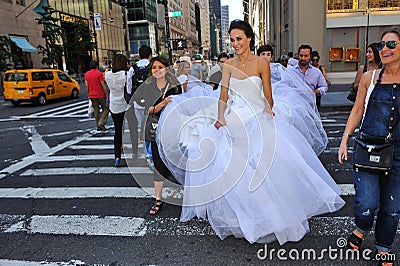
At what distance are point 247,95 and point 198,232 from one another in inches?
65.1

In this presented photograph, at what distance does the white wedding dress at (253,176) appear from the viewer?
3107 millimetres

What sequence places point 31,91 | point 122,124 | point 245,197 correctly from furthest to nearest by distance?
point 31,91, point 122,124, point 245,197

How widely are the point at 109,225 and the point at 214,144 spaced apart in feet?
5.72

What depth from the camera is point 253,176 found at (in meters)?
3.22

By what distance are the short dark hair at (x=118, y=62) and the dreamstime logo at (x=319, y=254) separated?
177 inches

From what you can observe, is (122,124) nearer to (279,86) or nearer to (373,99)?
(279,86)

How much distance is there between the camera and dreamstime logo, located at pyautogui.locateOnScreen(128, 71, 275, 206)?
329cm

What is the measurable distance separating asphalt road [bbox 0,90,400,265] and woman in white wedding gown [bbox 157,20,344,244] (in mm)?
231

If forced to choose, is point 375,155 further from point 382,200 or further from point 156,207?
point 156,207

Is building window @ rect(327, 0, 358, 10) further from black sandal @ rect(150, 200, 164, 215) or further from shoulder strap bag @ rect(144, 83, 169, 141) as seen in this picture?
black sandal @ rect(150, 200, 164, 215)

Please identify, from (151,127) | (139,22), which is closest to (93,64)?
(151,127)

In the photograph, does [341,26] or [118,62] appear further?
[341,26]

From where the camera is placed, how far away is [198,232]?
3750 millimetres

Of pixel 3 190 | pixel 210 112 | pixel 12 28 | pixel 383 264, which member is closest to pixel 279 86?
pixel 210 112
